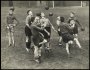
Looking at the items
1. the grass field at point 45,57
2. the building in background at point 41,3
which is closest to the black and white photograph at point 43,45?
the grass field at point 45,57

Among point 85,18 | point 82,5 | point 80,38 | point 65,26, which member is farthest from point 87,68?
point 82,5

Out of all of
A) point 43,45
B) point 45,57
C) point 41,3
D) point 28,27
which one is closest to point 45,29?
point 28,27

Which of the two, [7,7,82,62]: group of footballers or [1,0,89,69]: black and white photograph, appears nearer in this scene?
[1,0,89,69]: black and white photograph

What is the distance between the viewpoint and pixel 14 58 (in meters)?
19.0

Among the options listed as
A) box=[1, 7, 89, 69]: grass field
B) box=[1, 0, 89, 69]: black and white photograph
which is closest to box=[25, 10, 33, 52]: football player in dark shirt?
box=[1, 0, 89, 69]: black and white photograph

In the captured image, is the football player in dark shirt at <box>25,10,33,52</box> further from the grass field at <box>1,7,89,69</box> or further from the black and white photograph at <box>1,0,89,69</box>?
the grass field at <box>1,7,89,69</box>

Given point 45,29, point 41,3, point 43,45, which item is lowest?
point 43,45

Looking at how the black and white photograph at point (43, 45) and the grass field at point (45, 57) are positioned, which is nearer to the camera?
the grass field at point (45, 57)

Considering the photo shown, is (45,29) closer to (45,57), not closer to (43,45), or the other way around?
(45,57)

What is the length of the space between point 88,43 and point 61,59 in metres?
3.79

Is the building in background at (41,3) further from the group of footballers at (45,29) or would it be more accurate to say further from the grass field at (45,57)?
the group of footballers at (45,29)

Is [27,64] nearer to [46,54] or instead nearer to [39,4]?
[46,54]

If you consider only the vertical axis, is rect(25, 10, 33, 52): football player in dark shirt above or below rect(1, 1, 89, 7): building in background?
below

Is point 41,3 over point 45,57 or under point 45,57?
over
